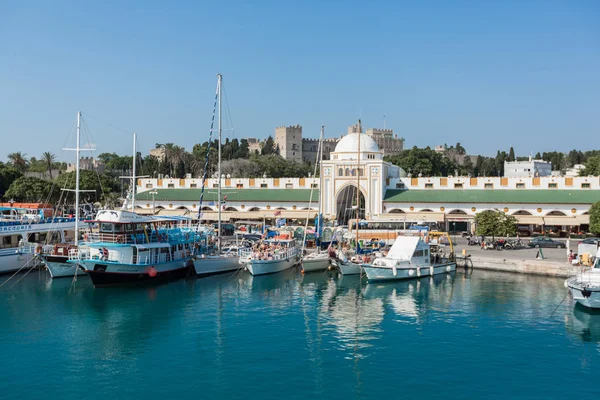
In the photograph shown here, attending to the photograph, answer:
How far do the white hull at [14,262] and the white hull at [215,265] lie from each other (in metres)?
12.9

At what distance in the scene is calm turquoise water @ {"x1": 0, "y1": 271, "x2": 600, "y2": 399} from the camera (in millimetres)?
22344

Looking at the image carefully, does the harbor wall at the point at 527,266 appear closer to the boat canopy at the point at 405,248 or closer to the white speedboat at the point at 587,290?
the boat canopy at the point at 405,248

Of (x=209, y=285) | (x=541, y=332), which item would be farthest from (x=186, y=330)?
(x=541, y=332)

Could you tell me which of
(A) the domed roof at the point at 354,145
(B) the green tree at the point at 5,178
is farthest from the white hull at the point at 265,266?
(B) the green tree at the point at 5,178

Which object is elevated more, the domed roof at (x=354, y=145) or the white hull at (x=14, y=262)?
the domed roof at (x=354, y=145)

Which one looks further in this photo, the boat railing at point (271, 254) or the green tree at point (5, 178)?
the green tree at point (5, 178)

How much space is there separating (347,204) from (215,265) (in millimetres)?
31003

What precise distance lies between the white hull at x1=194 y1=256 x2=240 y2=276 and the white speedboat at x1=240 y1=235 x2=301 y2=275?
812mm

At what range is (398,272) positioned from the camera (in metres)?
42.7

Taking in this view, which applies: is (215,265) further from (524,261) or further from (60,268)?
(524,261)

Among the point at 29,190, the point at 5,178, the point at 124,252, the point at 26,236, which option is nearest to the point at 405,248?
the point at 124,252

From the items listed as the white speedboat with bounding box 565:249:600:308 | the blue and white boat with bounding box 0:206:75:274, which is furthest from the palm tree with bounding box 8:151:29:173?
the white speedboat with bounding box 565:249:600:308

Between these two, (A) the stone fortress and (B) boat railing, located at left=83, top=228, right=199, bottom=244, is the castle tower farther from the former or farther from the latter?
(B) boat railing, located at left=83, top=228, right=199, bottom=244

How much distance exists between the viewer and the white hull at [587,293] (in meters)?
32.4
